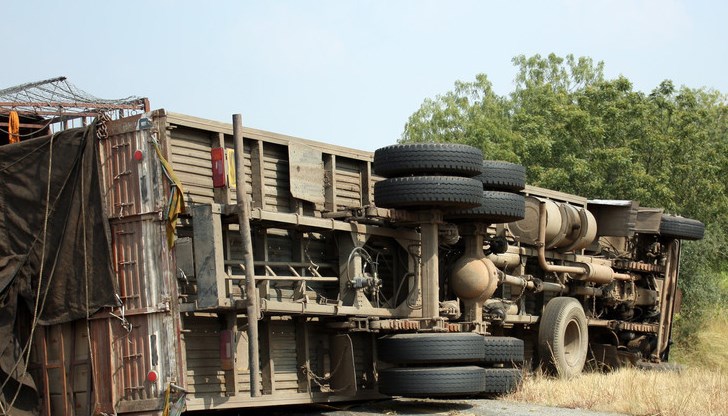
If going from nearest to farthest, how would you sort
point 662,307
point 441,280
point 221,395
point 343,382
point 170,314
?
1. point 170,314
2. point 221,395
3. point 343,382
4. point 441,280
5. point 662,307

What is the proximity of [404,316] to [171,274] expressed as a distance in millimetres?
3874

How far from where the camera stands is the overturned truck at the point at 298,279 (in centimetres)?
1134

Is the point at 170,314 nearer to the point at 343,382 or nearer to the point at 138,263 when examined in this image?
the point at 138,263

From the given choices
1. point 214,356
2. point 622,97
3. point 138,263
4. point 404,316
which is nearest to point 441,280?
point 404,316

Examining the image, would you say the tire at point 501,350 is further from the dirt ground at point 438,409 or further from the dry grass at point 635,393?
the dirt ground at point 438,409

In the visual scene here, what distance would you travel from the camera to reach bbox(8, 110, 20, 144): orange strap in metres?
14.2

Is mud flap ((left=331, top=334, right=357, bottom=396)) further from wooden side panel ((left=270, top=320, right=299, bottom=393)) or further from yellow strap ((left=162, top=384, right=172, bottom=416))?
yellow strap ((left=162, top=384, right=172, bottom=416))

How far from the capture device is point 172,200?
11.2 m

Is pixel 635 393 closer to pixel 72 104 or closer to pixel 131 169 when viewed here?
pixel 131 169

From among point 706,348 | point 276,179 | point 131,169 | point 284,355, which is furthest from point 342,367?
point 706,348

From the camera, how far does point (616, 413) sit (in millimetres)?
13547

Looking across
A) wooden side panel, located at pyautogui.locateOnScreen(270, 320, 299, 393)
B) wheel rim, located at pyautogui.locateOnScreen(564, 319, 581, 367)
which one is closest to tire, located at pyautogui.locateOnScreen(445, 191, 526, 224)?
wooden side panel, located at pyautogui.locateOnScreen(270, 320, 299, 393)

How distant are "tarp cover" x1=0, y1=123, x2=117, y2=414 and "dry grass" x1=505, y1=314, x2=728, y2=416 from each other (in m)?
5.74

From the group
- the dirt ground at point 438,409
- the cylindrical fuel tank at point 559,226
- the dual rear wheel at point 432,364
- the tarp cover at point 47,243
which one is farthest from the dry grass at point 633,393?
the tarp cover at point 47,243
